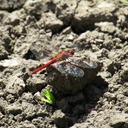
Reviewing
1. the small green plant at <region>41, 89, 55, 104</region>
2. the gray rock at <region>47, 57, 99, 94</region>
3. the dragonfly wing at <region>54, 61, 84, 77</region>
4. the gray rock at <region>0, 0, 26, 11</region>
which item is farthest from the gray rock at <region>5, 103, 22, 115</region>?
the gray rock at <region>0, 0, 26, 11</region>

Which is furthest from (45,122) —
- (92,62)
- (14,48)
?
(14,48)

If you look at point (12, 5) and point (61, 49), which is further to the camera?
point (12, 5)

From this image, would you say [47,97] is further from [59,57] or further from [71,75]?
[59,57]

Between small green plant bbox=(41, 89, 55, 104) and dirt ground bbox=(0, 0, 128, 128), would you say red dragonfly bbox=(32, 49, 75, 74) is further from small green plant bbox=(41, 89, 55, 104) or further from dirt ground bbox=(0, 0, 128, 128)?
small green plant bbox=(41, 89, 55, 104)

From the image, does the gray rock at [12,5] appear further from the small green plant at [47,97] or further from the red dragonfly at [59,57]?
the small green plant at [47,97]

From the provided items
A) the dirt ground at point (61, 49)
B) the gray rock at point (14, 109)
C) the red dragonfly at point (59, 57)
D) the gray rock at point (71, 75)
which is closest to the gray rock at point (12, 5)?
the dirt ground at point (61, 49)

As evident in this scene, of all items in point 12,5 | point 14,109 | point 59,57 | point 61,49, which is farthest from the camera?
point 12,5

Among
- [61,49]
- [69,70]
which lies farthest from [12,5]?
[69,70]
